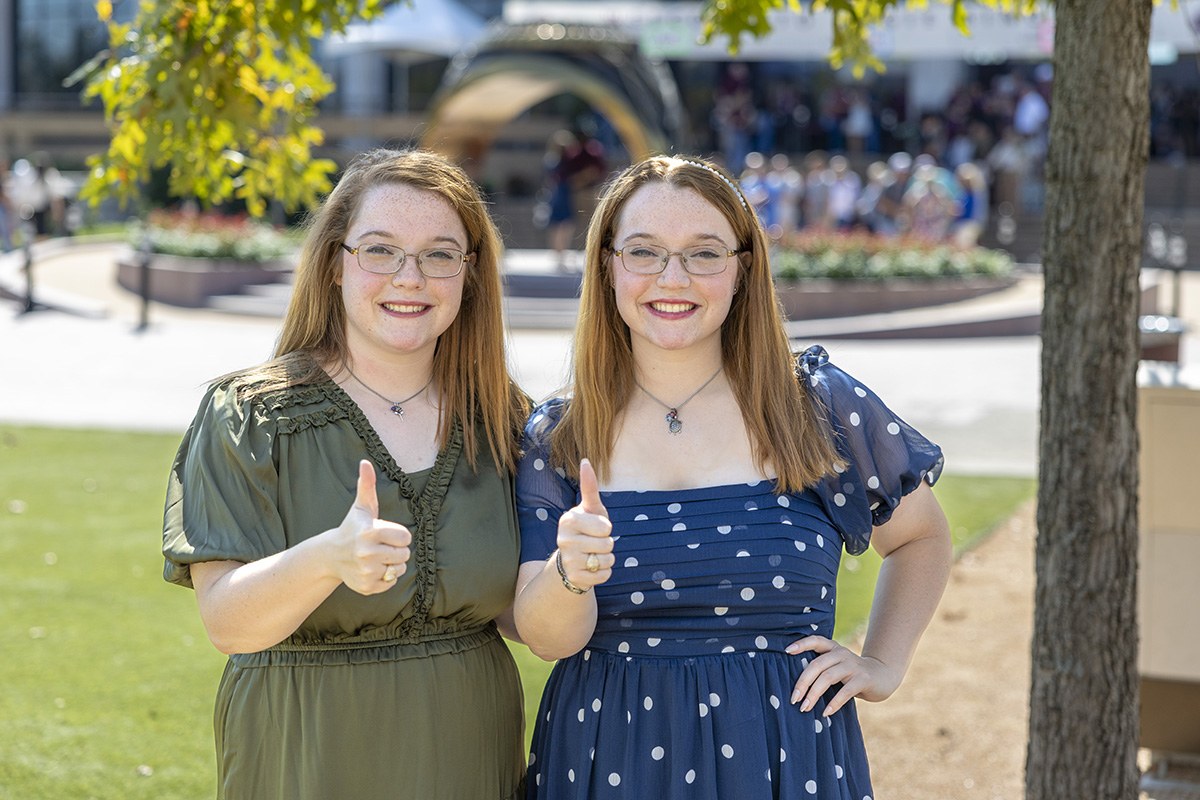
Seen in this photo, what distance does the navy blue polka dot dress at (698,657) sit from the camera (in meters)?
2.54

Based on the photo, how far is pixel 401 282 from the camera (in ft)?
8.63

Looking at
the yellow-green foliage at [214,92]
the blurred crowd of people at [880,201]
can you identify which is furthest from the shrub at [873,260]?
the yellow-green foliage at [214,92]

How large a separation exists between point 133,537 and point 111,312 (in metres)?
11.2

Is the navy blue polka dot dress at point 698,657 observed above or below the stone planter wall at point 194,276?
below

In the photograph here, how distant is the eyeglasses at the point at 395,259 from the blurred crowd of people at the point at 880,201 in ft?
56.9

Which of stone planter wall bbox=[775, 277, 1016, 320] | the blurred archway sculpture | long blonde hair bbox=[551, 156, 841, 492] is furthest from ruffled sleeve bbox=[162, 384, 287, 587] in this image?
the blurred archway sculpture

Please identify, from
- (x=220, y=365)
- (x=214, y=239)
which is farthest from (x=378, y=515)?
(x=214, y=239)

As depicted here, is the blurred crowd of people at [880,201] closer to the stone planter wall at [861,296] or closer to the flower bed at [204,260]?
the stone planter wall at [861,296]

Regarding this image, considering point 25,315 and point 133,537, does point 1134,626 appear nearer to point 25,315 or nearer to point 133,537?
point 133,537

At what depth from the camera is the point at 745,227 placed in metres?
2.71

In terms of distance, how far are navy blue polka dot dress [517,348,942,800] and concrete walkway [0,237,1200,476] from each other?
661 cm

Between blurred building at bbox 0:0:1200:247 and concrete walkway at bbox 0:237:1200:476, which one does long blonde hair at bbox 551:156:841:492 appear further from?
blurred building at bbox 0:0:1200:247

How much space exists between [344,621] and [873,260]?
53.0 feet

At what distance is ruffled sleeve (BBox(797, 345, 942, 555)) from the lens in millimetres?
2701
